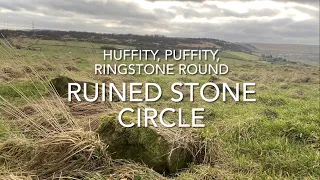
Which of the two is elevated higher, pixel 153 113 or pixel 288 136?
pixel 153 113

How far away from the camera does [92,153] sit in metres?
4.35

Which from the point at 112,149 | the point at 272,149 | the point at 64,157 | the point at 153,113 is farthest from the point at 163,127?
the point at 272,149

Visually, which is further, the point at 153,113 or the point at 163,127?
the point at 153,113

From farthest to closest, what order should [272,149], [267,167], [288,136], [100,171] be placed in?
[288,136], [272,149], [267,167], [100,171]

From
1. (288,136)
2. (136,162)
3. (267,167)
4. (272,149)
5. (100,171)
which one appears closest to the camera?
(100,171)

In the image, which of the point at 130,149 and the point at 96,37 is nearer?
the point at 130,149

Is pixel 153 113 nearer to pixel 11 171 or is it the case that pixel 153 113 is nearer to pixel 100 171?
pixel 100 171

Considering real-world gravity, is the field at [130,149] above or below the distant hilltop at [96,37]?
below

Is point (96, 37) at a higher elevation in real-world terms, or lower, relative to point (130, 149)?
higher

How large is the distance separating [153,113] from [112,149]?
3.75ft

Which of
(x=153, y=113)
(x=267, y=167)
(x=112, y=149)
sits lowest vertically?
(x=267, y=167)

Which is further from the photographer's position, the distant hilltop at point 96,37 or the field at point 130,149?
the distant hilltop at point 96,37

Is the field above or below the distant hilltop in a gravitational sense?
below

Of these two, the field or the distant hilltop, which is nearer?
the field
